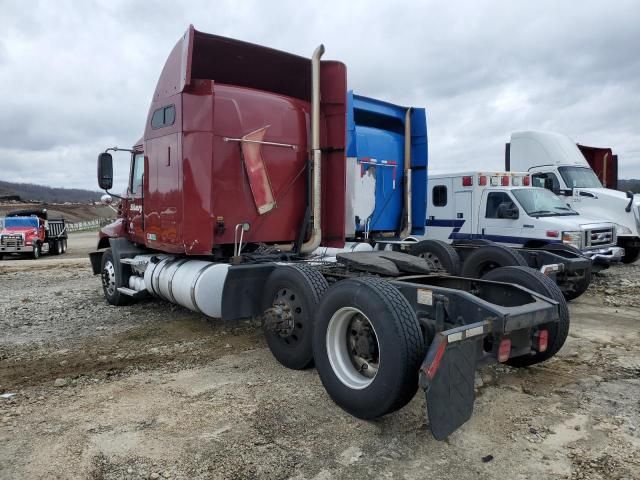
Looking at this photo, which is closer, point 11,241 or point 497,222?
point 497,222

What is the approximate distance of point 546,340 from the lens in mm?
3908

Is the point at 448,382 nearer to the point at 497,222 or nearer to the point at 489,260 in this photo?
the point at 489,260

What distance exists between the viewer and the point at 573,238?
29.7ft

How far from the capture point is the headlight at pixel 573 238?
356 inches

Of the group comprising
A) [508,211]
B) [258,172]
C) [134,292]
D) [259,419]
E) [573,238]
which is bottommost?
[259,419]

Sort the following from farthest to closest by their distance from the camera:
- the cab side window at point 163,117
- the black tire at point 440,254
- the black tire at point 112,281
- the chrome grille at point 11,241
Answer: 1. the chrome grille at point 11,241
2. the black tire at point 112,281
3. the black tire at point 440,254
4. the cab side window at point 163,117

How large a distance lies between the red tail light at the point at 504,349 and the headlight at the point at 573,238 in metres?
6.36

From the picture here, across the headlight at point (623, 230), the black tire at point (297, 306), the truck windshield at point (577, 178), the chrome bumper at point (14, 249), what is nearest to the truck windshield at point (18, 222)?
the chrome bumper at point (14, 249)

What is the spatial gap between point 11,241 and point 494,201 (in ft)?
58.6

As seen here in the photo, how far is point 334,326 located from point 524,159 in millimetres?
11649

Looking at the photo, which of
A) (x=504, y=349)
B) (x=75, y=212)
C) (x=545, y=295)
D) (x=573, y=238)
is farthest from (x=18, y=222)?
(x=75, y=212)

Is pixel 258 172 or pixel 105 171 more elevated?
pixel 105 171

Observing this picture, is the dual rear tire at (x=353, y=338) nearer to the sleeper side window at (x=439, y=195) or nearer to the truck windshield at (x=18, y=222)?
the sleeper side window at (x=439, y=195)

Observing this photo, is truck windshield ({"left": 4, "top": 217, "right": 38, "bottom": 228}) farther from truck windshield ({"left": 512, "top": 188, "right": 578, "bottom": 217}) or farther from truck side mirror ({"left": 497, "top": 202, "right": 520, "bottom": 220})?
truck windshield ({"left": 512, "top": 188, "right": 578, "bottom": 217})
